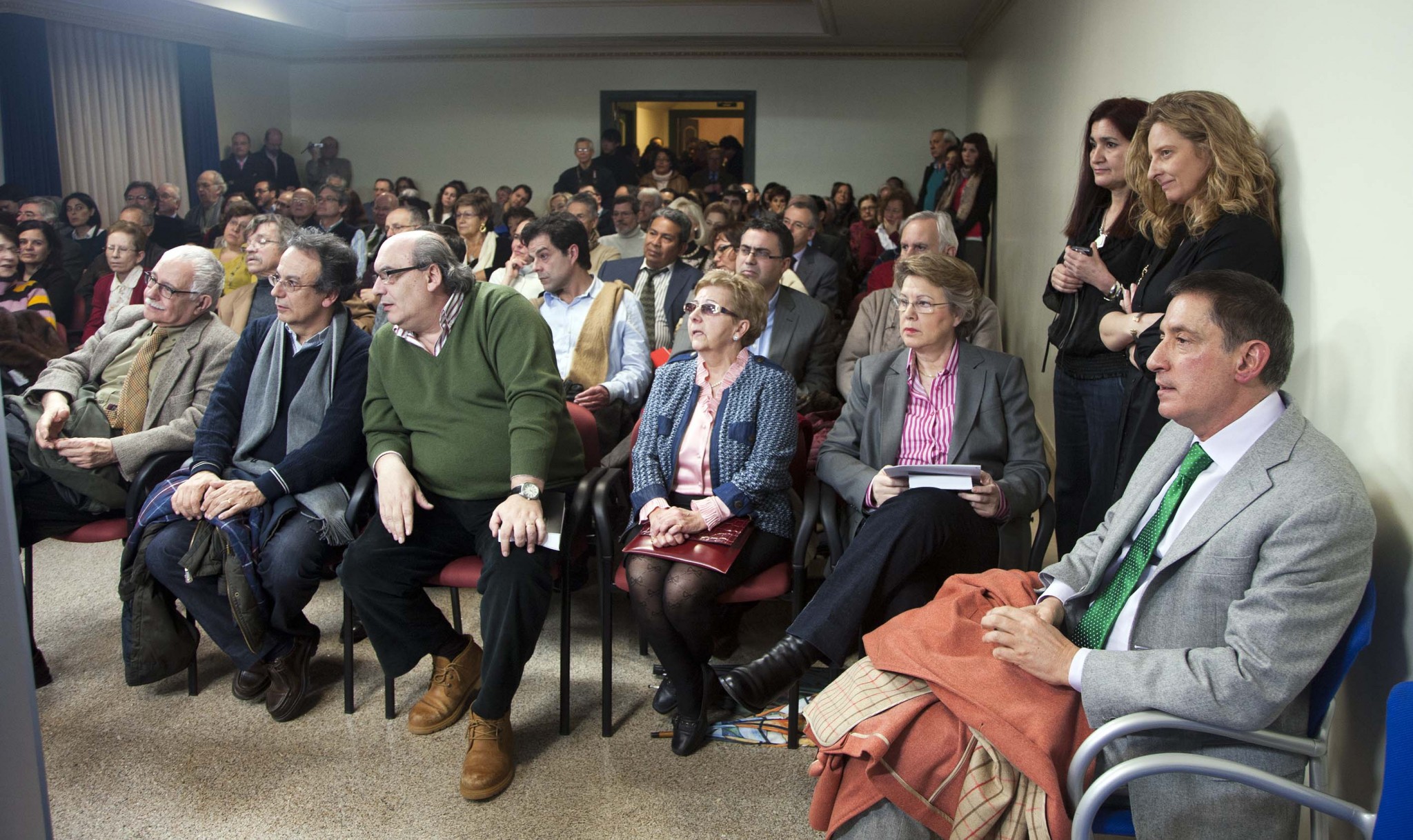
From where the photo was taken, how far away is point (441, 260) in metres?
2.70

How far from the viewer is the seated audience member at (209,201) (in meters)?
9.15

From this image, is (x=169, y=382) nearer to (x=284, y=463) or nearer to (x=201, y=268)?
(x=201, y=268)

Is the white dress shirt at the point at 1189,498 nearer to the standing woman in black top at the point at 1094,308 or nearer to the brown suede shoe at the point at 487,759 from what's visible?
the standing woman in black top at the point at 1094,308

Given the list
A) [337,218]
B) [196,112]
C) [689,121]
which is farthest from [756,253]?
[689,121]

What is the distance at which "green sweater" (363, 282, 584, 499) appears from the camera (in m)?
2.67

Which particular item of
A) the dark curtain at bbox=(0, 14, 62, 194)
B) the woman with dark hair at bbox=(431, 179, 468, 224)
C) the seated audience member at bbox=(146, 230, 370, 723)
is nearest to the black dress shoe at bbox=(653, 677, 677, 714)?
the seated audience member at bbox=(146, 230, 370, 723)

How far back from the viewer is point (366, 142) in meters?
12.2

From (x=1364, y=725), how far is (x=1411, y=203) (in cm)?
89

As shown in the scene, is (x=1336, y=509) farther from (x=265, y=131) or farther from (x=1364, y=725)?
(x=265, y=131)

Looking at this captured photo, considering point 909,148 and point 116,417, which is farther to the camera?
point 909,148

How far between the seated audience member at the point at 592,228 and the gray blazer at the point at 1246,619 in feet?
12.9

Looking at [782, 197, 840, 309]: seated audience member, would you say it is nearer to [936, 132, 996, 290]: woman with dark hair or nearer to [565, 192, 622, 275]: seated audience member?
[565, 192, 622, 275]: seated audience member

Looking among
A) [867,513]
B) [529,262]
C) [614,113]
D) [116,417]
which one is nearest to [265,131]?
[614,113]

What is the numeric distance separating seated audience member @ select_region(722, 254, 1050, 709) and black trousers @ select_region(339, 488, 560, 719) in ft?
1.96
